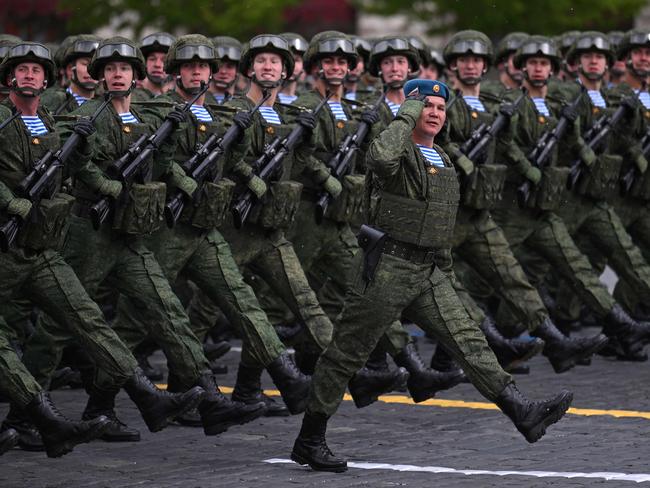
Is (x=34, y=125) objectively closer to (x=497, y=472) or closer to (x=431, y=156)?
(x=431, y=156)

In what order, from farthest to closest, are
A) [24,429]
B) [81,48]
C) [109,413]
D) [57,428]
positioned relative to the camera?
1. [81,48]
2. [109,413]
3. [24,429]
4. [57,428]

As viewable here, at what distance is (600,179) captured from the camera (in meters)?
13.8

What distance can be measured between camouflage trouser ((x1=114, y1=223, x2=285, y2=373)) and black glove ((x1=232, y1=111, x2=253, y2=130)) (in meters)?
0.61

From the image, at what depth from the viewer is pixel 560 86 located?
14.2 meters

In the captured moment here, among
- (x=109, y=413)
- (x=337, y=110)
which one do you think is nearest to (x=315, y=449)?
(x=109, y=413)

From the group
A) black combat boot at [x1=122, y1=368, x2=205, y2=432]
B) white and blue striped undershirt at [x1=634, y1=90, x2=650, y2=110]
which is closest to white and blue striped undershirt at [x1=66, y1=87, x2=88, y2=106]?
black combat boot at [x1=122, y1=368, x2=205, y2=432]

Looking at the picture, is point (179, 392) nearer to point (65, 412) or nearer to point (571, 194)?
point (65, 412)

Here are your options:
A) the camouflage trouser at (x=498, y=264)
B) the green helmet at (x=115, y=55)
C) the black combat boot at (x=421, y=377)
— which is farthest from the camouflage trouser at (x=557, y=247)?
the green helmet at (x=115, y=55)

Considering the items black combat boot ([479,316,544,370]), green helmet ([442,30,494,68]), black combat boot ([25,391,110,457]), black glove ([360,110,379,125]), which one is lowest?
black combat boot ([25,391,110,457])

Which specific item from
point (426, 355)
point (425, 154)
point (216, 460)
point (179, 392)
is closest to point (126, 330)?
point (179, 392)

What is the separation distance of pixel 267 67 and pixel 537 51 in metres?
2.65

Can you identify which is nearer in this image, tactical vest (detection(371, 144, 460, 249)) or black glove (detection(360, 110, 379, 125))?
tactical vest (detection(371, 144, 460, 249))

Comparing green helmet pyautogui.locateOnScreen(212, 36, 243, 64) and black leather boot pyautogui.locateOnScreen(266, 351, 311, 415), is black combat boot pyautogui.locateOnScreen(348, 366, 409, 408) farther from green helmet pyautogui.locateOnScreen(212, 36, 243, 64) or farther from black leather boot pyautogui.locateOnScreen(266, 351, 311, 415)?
green helmet pyautogui.locateOnScreen(212, 36, 243, 64)

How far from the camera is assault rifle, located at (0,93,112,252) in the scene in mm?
9688
